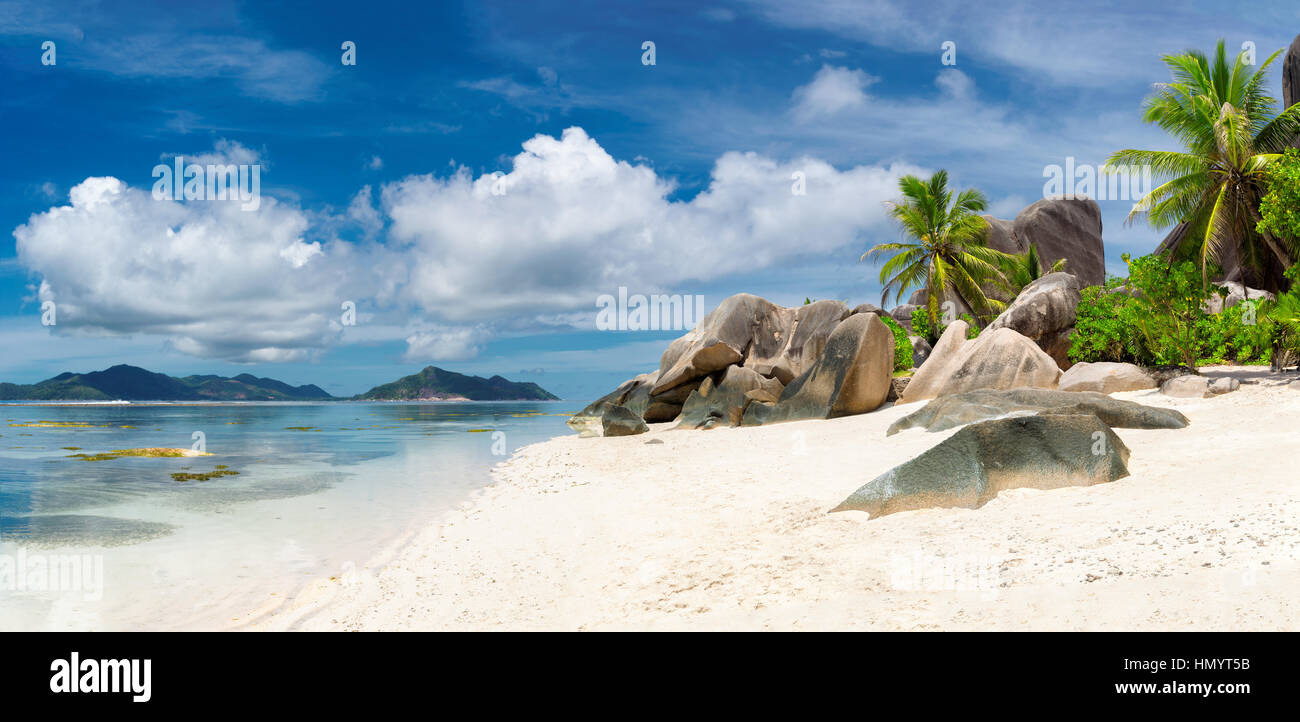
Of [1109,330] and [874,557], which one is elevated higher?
[1109,330]

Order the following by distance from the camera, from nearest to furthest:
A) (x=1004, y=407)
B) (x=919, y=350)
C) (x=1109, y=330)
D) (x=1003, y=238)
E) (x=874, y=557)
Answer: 1. (x=874, y=557)
2. (x=1004, y=407)
3. (x=1109, y=330)
4. (x=919, y=350)
5. (x=1003, y=238)

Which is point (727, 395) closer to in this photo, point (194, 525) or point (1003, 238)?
point (194, 525)

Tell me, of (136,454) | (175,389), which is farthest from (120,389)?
(136,454)

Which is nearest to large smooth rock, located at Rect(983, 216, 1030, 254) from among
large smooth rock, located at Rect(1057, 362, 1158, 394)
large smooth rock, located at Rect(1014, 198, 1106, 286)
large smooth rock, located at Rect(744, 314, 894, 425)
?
large smooth rock, located at Rect(1014, 198, 1106, 286)

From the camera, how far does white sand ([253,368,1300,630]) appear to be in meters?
3.94

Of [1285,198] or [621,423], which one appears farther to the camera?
[621,423]

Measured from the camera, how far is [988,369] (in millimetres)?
18547

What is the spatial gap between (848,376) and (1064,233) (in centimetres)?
4035

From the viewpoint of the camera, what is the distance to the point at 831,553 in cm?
585

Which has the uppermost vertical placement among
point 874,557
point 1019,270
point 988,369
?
point 1019,270

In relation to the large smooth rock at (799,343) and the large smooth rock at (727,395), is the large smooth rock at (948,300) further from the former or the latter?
the large smooth rock at (727,395)

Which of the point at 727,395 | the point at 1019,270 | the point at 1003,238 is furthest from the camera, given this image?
the point at 1003,238
